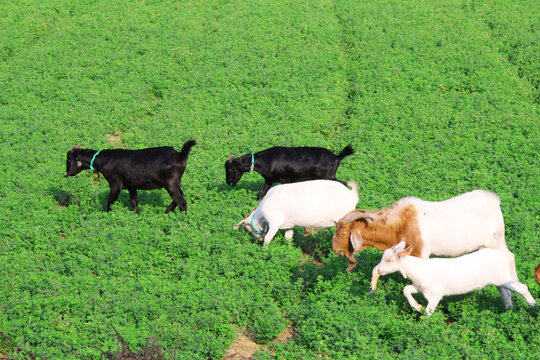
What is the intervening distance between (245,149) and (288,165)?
10.1 feet

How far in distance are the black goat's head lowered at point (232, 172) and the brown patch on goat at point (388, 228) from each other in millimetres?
4287

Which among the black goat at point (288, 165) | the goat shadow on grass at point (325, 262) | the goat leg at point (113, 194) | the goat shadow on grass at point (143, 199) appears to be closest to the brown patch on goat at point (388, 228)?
the goat shadow on grass at point (325, 262)

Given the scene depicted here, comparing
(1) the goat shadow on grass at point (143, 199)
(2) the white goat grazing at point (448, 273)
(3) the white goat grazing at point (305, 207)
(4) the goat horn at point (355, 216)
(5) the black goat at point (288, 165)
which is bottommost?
(1) the goat shadow on grass at point (143, 199)

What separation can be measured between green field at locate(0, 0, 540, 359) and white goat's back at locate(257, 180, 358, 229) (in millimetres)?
603

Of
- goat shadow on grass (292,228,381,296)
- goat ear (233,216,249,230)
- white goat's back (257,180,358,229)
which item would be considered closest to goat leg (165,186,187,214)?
goat ear (233,216,249,230)

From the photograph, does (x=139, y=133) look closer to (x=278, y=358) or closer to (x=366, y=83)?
(x=366, y=83)

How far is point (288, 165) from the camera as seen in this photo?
485 inches

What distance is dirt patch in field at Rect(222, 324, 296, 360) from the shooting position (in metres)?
7.75

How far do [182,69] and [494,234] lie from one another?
1547cm

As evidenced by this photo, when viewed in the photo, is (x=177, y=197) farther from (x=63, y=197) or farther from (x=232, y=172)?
(x=63, y=197)

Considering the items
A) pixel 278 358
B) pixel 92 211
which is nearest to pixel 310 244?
pixel 278 358

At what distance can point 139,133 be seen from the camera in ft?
54.7

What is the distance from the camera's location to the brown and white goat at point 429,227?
8.62 m

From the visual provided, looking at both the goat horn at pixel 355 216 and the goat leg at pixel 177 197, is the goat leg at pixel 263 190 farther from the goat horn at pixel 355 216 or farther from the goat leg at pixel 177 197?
the goat horn at pixel 355 216
